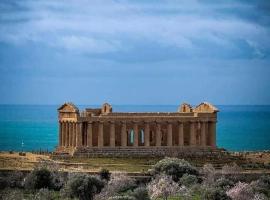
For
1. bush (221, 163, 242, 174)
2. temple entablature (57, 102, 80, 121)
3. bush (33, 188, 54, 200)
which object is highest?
temple entablature (57, 102, 80, 121)

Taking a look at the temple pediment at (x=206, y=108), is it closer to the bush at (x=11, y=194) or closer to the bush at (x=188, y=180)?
the bush at (x=188, y=180)

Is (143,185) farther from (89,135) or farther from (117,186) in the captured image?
(89,135)

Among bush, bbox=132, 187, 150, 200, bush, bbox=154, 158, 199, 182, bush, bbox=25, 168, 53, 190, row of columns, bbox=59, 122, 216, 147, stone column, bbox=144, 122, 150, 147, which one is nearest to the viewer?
bush, bbox=132, 187, 150, 200

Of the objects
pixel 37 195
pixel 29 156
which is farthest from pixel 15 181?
pixel 29 156

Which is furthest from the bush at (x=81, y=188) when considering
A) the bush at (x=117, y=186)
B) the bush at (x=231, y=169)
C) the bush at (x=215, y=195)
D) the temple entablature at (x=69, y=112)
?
the temple entablature at (x=69, y=112)

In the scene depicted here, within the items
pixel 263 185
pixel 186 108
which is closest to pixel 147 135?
pixel 186 108

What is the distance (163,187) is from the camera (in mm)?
90188

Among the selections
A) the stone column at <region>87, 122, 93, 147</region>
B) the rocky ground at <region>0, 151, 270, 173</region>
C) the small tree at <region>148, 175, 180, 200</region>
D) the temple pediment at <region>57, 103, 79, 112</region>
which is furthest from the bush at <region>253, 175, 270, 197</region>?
the temple pediment at <region>57, 103, 79, 112</region>

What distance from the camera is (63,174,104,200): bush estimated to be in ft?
291

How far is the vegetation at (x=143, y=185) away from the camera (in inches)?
3447

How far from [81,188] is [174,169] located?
1372cm

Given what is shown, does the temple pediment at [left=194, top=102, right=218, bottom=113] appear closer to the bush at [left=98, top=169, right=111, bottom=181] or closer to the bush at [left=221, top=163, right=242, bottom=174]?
the bush at [left=221, top=163, right=242, bottom=174]

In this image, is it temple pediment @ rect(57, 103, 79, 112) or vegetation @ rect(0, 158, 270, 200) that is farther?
temple pediment @ rect(57, 103, 79, 112)

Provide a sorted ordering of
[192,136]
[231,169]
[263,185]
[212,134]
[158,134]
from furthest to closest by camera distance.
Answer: [212,134], [192,136], [158,134], [231,169], [263,185]
